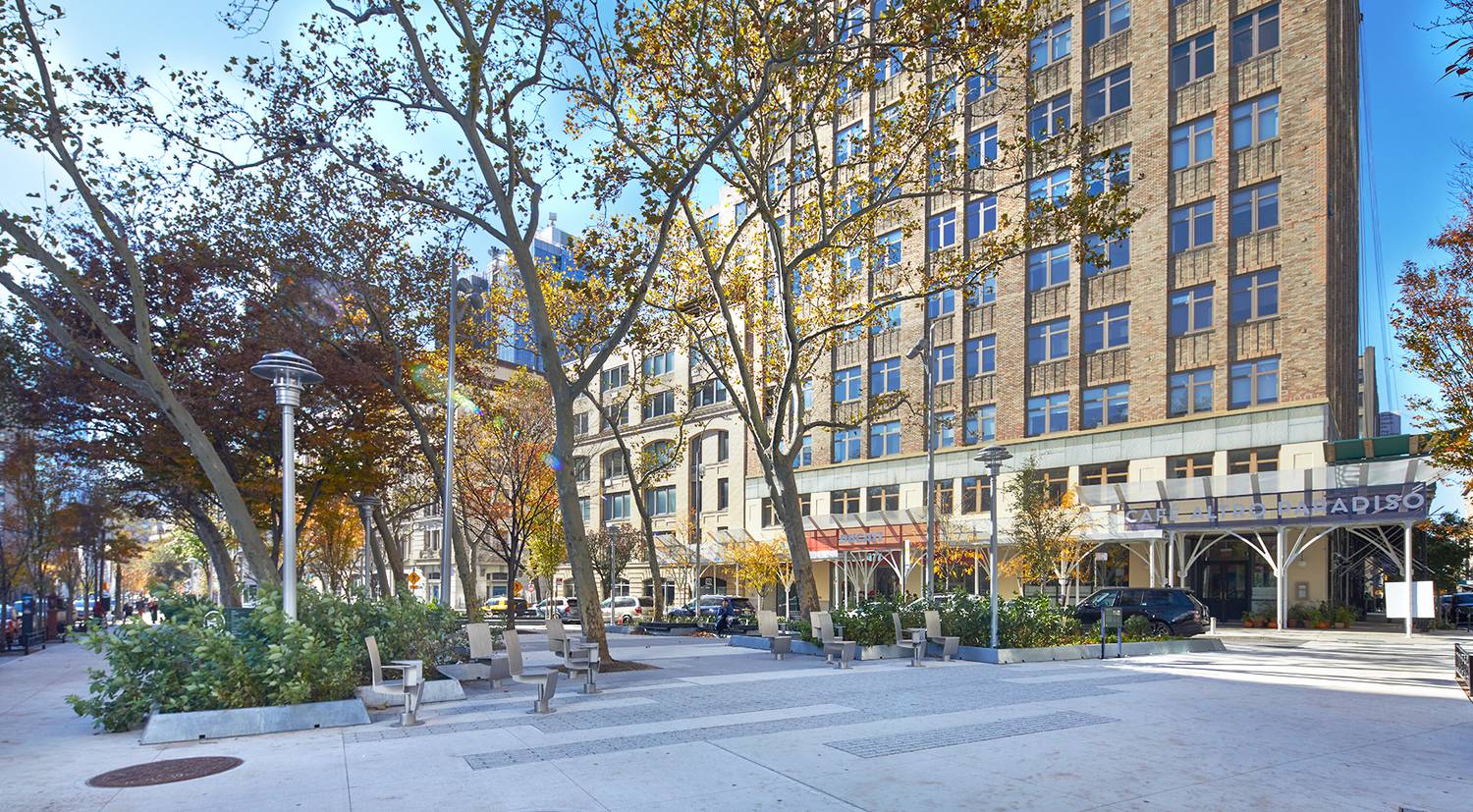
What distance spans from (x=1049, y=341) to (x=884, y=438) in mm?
10340

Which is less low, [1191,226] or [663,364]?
[1191,226]

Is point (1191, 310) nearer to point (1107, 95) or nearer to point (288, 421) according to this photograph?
point (1107, 95)

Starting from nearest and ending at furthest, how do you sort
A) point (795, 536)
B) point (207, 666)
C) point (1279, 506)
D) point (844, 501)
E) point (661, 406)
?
point (207, 666), point (795, 536), point (1279, 506), point (844, 501), point (661, 406)

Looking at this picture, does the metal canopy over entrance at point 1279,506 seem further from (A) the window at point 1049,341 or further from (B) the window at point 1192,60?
(B) the window at point 1192,60

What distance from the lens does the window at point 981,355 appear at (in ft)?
148

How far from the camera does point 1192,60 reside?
38.3 meters

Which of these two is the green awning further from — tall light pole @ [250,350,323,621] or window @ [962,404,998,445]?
tall light pole @ [250,350,323,621]

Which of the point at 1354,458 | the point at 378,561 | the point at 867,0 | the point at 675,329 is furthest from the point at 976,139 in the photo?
the point at 378,561

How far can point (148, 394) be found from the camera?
1572 centimetres

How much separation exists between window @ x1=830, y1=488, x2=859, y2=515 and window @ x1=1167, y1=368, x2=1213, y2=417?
17.2 meters

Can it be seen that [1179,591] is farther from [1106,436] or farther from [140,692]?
[140,692]

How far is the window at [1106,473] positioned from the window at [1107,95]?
48.9 feet

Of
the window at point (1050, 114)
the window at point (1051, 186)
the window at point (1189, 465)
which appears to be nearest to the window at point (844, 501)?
the window at point (1189, 465)

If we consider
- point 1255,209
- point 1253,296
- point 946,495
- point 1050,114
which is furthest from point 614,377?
point 1255,209
